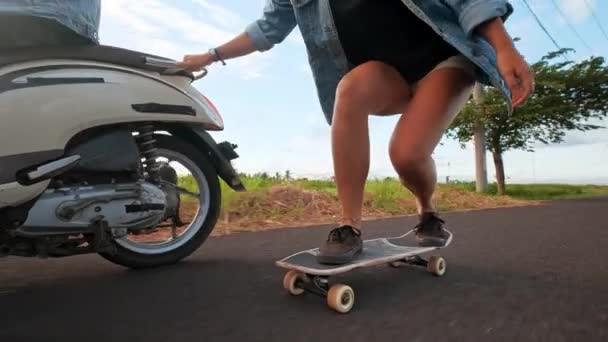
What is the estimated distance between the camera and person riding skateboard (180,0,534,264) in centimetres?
175

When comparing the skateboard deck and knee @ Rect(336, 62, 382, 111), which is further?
knee @ Rect(336, 62, 382, 111)

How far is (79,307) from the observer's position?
1672 mm

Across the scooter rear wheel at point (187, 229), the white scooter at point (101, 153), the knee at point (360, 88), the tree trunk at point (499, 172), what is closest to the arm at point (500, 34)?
the knee at point (360, 88)

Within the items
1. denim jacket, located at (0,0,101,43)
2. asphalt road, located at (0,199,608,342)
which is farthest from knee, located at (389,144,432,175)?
denim jacket, located at (0,0,101,43)

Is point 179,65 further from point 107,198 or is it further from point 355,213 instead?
point 355,213

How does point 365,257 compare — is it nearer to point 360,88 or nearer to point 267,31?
point 360,88

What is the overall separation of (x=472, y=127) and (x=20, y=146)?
12.1 metres

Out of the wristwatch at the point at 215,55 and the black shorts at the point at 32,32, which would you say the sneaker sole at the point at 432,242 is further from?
the black shorts at the point at 32,32

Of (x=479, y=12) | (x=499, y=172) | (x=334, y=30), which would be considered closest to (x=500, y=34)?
(x=479, y=12)

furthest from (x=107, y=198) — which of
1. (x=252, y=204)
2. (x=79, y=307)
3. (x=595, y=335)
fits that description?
(x=252, y=204)

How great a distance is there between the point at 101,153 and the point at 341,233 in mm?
1099

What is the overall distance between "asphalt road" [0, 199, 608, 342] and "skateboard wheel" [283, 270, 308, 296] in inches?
1.3

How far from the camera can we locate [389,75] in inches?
77.7

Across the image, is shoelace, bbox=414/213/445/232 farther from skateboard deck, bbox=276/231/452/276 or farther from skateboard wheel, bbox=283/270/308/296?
skateboard wheel, bbox=283/270/308/296
